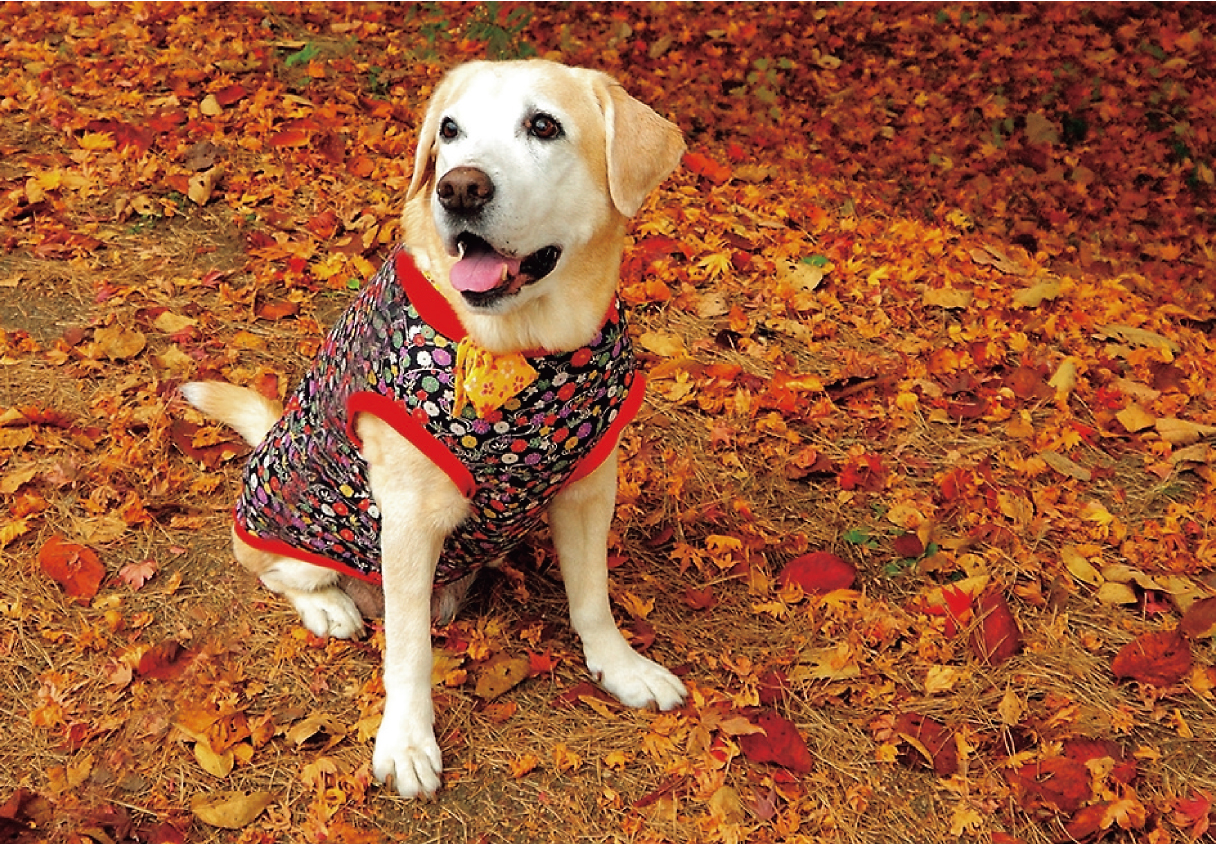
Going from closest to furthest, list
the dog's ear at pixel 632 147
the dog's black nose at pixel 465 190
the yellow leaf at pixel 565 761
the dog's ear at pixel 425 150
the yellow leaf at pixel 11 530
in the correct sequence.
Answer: the dog's black nose at pixel 465 190
the dog's ear at pixel 632 147
the dog's ear at pixel 425 150
the yellow leaf at pixel 565 761
the yellow leaf at pixel 11 530

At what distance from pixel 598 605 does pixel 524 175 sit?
54.6 inches

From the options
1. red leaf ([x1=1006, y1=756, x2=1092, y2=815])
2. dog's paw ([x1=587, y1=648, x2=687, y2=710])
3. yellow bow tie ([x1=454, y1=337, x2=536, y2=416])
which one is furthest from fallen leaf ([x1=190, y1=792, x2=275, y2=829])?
red leaf ([x1=1006, y1=756, x2=1092, y2=815])

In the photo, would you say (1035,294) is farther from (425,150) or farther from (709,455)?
(425,150)

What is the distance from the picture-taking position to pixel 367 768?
297 centimetres

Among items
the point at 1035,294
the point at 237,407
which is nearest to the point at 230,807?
the point at 237,407

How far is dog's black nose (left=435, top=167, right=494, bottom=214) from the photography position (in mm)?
2387

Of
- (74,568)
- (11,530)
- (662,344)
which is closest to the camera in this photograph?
(74,568)

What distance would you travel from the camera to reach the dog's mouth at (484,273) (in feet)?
8.15

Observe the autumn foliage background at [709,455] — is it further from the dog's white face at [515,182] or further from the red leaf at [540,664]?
the dog's white face at [515,182]

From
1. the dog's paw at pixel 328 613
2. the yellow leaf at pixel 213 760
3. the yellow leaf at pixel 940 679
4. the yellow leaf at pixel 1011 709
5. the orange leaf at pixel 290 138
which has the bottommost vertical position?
the yellow leaf at pixel 213 760

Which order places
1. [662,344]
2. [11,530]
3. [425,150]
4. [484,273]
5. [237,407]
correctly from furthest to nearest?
[662,344], [237,407], [11,530], [425,150], [484,273]

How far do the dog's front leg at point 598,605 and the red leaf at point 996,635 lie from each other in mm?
981

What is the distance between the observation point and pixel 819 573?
3646mm

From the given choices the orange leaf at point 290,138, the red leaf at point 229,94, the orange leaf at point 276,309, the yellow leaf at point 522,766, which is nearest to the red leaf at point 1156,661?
the yellow leaf at point 522,766
